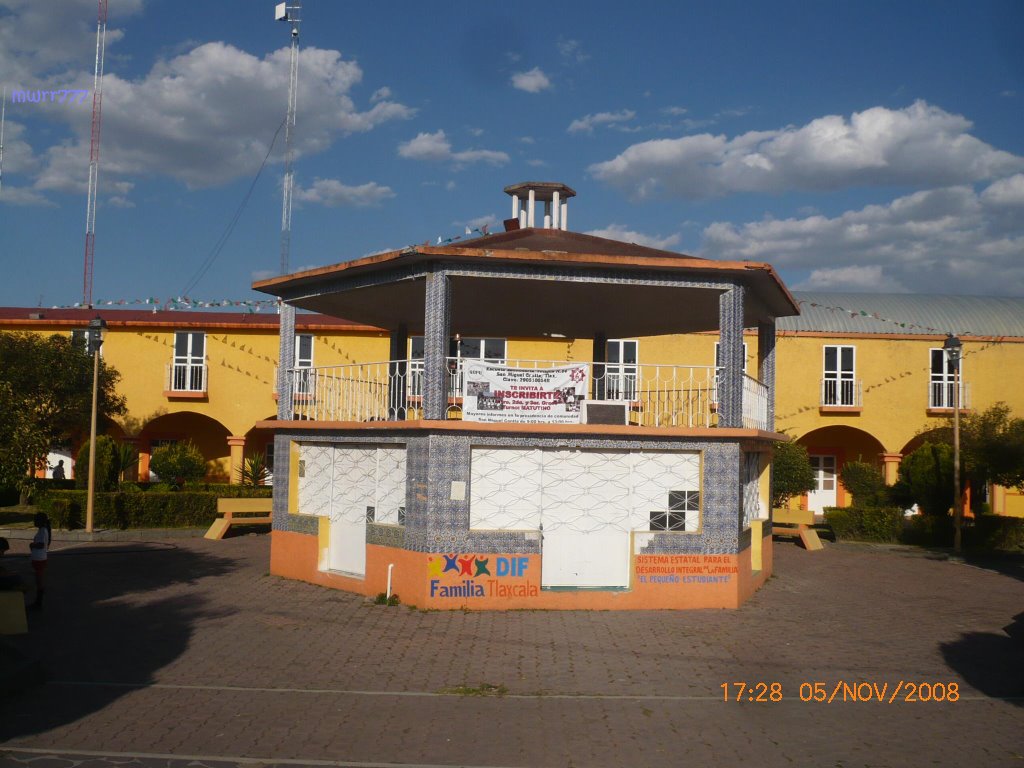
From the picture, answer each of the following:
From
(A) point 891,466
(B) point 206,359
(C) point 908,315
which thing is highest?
(C) point 908,315

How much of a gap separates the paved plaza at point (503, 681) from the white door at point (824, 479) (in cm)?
1695

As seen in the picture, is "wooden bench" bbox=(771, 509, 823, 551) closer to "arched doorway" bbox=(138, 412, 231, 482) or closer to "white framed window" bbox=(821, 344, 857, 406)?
"white framed window" bbox=(821, 344, 857, 406)

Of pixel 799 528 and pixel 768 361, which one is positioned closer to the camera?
pixel 768 361

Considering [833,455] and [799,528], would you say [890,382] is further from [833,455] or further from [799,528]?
[799,528]

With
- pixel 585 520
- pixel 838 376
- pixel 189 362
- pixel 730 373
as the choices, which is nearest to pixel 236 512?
pixel 189 362

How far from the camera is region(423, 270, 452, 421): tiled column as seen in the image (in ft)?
45.2

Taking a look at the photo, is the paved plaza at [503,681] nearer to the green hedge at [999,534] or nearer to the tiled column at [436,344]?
the tiled column at [436,344]

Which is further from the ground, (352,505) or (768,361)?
(768,361)

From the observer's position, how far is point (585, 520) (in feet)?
45.8

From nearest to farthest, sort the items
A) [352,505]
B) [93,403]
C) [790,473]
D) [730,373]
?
[730,373] < [352,505] < [93,403] < [790,473]

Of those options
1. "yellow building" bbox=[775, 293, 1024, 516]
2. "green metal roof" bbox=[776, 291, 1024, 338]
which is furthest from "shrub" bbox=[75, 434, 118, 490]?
"green metal roof" bbox=[776, 291, 1024, 338]

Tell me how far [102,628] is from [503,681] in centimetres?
576

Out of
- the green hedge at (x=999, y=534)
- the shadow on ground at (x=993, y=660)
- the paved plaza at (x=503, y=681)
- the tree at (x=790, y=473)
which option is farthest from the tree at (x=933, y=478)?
the shadow on ground at (x=993, y=660)

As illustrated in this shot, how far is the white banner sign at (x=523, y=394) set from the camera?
551 inches
